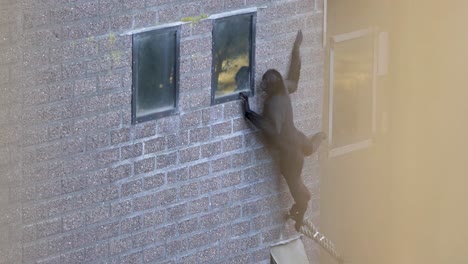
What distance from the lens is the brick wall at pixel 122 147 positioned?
6.66 meters

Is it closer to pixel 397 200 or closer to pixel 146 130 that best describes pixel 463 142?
pixel 397 200

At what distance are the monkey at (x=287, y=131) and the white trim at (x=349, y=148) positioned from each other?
67 centimetres

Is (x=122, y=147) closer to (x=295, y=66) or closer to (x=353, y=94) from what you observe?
(x=295, y=66)

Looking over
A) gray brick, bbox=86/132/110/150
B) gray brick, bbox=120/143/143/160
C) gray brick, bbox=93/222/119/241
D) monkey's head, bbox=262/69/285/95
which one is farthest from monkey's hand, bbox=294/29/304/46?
gray brick, bbox=93/222/119/241

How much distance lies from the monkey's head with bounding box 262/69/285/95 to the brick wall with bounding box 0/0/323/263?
0.33 ft

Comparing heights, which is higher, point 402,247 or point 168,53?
point 168,53

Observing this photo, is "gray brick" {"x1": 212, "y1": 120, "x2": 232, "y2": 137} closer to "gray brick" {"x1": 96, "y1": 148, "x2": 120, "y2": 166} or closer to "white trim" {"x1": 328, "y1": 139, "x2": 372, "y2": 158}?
"gray brick" {"x1": 96, "y1": 148, "x2": 120, "y2": 166}

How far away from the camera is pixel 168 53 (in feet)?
24.2

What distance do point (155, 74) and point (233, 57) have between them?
0.67m

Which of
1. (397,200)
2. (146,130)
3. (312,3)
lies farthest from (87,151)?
(397,200)

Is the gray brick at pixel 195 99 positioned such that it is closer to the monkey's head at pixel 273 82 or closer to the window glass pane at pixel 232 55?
the window glass pane at pixel 232 55

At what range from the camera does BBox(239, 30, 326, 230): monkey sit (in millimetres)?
7918

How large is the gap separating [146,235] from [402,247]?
2.53 m

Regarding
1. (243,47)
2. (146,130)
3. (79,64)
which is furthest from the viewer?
(243,47)
